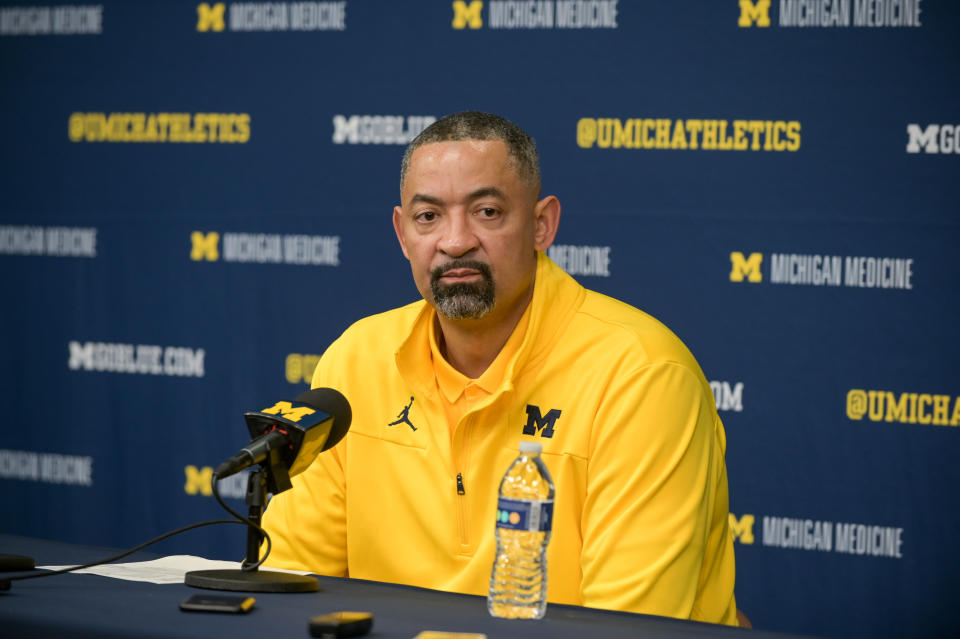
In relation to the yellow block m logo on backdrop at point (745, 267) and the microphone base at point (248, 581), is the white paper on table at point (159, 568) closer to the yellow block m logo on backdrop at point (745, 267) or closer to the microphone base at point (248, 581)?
the microphone base at point (248, 581)

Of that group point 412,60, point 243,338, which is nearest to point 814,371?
point 412,60

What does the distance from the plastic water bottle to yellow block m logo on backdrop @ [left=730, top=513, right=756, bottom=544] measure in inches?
59.0

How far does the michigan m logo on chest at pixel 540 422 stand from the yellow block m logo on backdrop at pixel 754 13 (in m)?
Result: 1.60

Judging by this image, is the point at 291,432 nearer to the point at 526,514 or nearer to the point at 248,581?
the point at 248,581

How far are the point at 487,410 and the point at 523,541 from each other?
0.45 meters

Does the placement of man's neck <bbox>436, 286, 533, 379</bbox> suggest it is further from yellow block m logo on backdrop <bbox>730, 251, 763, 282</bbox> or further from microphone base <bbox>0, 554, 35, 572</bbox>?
yellow block m logo on backdrop <bbox>730, 251, 763, 282</bbox>

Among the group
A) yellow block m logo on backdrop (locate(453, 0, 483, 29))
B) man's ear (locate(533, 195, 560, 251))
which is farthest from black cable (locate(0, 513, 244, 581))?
yellow block m logo on backdrop (locate(453, 0, 483, 29))

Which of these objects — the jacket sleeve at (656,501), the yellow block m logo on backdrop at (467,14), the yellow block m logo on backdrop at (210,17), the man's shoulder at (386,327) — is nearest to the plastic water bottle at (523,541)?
the jacket sleeve at (656,501)

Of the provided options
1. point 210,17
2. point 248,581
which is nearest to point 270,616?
point 248,581

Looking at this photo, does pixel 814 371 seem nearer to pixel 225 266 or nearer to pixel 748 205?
pixel 748 205

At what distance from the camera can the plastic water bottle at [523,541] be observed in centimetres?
128

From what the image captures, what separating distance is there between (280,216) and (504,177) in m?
1.60

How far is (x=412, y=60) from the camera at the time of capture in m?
3.35

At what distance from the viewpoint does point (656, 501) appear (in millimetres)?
1721
